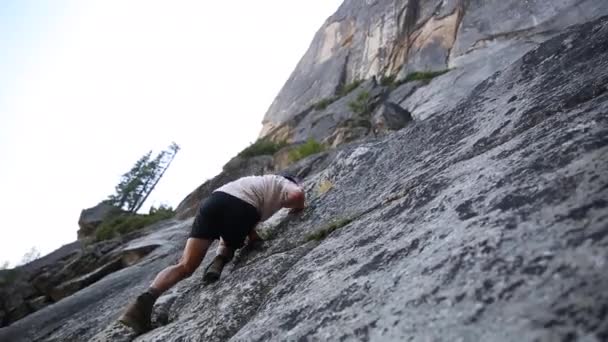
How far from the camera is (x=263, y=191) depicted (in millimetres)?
4426

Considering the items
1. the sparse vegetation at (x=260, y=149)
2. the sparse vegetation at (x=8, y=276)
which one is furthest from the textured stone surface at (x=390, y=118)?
the sparse vegetation at (x=8, y=276)

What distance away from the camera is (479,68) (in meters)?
11.6

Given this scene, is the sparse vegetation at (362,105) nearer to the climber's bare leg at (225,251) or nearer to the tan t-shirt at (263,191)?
the tan t-shirt at (263,191)

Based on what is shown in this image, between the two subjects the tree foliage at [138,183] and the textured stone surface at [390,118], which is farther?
the tree foliage at [138,183]

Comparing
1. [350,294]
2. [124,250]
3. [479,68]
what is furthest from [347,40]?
[350,294]

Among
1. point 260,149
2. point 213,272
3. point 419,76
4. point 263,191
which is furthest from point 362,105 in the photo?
point 213,272

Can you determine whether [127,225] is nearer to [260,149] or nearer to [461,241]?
[260,149]

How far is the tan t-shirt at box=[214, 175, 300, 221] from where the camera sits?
427 cm

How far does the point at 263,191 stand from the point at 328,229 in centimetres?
110

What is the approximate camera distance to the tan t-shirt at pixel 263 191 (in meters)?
4.27

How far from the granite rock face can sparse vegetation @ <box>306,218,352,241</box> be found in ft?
0.06

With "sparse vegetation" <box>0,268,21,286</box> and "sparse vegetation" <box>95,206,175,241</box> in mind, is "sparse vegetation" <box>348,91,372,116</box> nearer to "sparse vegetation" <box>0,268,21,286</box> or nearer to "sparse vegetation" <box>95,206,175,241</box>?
"sparse vegetation" <box>95,206,175,241</box>

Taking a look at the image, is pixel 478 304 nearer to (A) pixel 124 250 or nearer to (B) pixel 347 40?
(A) pixel 124 250

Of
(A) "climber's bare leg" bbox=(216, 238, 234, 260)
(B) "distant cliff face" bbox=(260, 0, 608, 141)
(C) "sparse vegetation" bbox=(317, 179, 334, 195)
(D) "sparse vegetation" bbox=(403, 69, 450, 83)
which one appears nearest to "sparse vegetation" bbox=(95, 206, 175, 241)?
(B) "distant cliff face" bbox=(260, 0, 608, 141)
